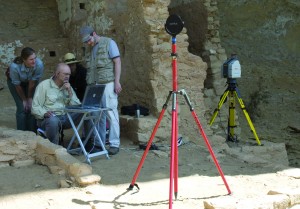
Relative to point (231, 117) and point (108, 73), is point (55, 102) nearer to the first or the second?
point (108, 73)

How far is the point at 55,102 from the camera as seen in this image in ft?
18.1

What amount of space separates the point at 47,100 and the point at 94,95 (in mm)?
630

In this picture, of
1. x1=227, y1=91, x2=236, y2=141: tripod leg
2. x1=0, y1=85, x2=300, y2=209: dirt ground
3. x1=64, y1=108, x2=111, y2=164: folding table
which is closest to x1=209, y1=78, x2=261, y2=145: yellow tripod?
x1=227, y1=91, x2=236, y2=141: tripod leg

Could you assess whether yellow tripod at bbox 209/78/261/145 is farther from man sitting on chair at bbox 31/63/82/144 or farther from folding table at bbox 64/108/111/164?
man sitting on chair at bbox 31/63/82/144

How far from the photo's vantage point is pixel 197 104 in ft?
22.6

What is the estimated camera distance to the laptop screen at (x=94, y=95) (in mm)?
5281

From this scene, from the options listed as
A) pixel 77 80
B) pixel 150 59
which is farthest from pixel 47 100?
pixel 150 59

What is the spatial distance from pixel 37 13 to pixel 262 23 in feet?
20.5

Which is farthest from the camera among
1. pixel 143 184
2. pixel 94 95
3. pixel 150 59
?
pixel 150 59

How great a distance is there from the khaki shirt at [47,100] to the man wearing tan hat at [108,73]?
0.54 m

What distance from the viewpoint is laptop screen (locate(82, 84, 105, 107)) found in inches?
208

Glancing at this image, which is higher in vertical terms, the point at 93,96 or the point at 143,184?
the point at 93,96

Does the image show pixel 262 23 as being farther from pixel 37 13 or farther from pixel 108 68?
pixel 108 68

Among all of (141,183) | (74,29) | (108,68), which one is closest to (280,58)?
(74,29)
